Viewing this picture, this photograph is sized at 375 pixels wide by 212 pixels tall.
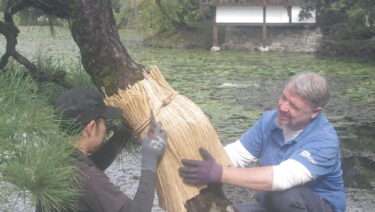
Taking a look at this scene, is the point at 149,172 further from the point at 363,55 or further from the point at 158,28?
the point at 158,28

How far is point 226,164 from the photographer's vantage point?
3113 millimetres

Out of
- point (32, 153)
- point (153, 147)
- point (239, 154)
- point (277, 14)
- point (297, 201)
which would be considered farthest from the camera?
point (277, 14)

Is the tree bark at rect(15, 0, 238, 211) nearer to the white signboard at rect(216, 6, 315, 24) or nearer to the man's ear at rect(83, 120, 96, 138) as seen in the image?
the man's ear at rect(83, 120, 96, 138)

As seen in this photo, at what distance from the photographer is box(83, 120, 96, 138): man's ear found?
2.69 m

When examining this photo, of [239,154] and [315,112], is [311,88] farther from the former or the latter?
[239,154]

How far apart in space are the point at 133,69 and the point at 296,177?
85 cm

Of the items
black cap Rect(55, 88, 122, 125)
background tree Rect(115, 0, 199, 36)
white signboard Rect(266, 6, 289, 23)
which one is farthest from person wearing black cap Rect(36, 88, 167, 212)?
background tree Rect(115, 0, 199, 36)

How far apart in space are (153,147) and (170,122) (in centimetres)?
15

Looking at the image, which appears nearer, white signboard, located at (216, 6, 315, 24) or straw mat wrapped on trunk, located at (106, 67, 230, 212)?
straw mat wrapped on trunk, located at (106, 67, 230, 212)

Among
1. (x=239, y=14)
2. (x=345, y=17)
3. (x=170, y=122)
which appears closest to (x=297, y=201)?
(x=170, y=122)

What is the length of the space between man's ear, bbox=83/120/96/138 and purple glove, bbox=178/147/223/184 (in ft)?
1.41

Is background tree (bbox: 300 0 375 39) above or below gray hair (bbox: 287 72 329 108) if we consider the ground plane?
below

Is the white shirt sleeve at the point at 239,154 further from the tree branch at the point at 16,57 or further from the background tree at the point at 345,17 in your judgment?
the background tree at the point at 345,17

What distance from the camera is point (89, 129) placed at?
8.88 feet
